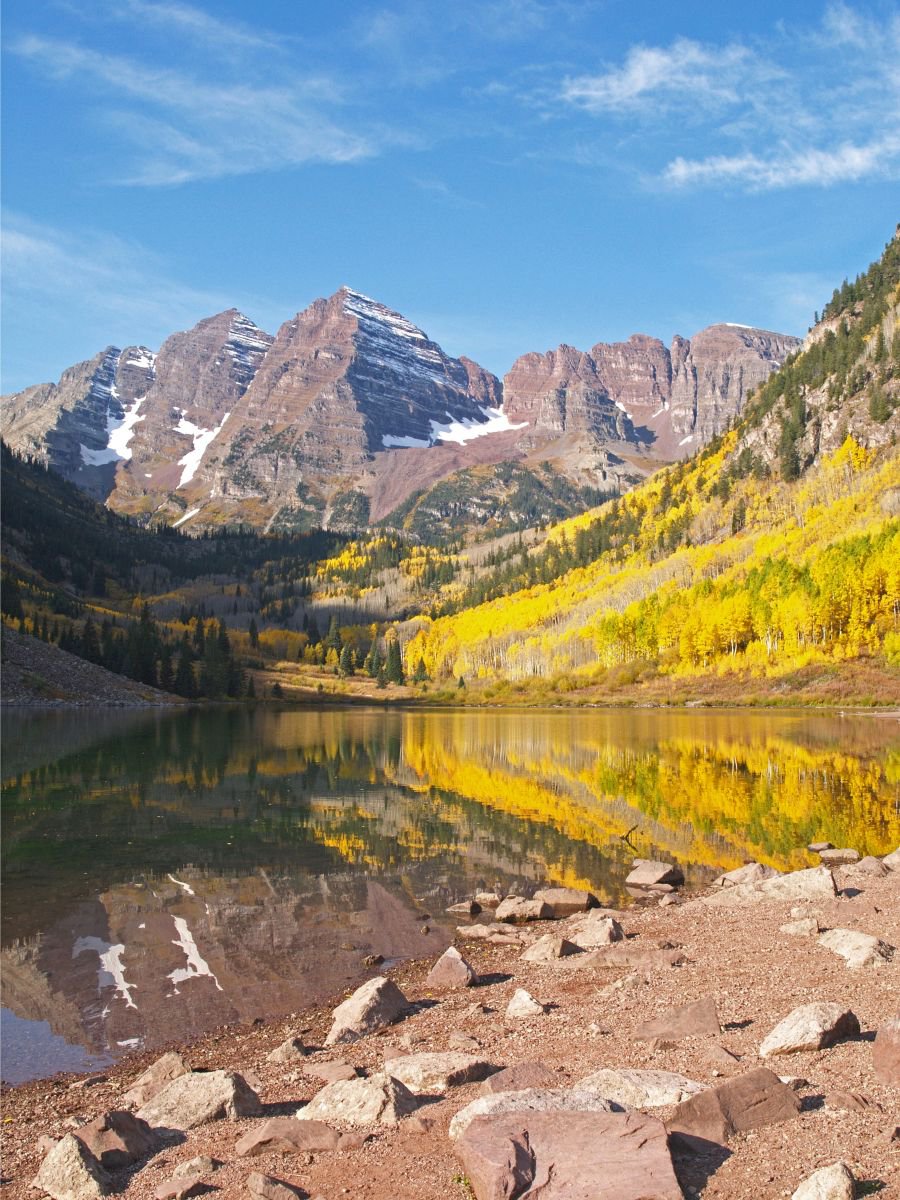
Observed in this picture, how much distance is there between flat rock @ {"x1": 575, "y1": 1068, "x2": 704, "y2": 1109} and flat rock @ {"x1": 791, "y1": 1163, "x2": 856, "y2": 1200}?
7.10 ft

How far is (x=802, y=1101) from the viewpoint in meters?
9.34

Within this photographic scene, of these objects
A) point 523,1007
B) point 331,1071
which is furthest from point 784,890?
point 331,1071

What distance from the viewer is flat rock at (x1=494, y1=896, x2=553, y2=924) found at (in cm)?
2294

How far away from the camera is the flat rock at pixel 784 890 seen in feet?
72.1

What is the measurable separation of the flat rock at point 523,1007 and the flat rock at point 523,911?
7.88 meters

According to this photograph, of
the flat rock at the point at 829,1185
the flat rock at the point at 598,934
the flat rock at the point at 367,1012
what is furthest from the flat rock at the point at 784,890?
the flat rock at the point at 829,1185

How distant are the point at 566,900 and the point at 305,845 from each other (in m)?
12.0

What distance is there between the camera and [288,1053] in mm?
13500

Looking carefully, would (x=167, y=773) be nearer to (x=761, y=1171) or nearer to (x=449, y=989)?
(x=449, y=989)

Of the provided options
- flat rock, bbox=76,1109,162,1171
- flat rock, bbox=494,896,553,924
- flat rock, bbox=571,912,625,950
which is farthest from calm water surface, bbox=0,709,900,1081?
flat rock, bbox=76,1109,162,1171

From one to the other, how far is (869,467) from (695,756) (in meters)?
139

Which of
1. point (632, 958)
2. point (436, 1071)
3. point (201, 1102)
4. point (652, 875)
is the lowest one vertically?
point (652, 875)

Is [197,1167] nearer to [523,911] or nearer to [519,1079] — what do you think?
[519,1079]

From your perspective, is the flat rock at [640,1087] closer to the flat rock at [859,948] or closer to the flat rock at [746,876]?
the flat rock at [859,948]
